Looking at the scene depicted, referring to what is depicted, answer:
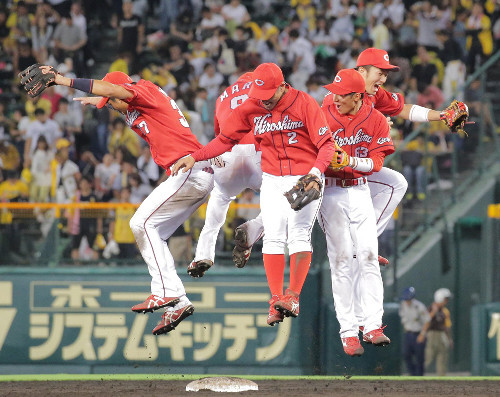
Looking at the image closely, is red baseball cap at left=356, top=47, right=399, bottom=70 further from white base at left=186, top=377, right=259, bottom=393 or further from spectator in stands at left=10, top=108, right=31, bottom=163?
spectator in stands at left=10, top=108, right=31, bottom=163

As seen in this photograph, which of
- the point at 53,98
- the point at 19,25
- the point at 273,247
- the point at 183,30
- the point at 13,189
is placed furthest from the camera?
the point at 183,30

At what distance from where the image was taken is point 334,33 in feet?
71.9

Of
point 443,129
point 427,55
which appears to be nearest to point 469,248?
point 443,129

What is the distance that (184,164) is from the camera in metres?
10.9

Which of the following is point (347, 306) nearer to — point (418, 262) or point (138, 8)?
point (418, 262)

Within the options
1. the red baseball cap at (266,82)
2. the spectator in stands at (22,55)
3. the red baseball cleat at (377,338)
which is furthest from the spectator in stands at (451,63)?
the red baseball cap at (266,82)

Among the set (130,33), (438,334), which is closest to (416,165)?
(438,334)

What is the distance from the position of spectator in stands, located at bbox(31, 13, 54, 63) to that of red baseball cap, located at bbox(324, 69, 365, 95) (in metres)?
11.8

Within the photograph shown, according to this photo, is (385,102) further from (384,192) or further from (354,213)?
(354,213)

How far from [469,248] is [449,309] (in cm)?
112

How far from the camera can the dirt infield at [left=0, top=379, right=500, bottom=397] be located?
40.7 feet

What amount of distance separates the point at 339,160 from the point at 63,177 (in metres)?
8.15

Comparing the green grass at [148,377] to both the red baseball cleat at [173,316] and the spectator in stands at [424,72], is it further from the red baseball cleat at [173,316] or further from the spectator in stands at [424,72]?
the spectator in stands at [424,72]

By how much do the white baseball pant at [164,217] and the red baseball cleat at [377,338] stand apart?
77.8 inches
